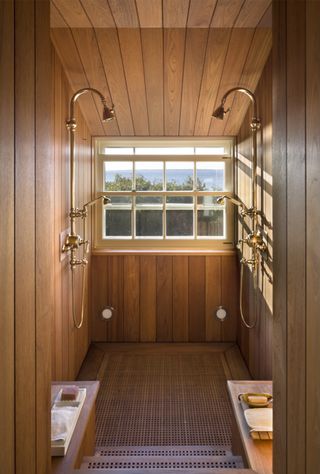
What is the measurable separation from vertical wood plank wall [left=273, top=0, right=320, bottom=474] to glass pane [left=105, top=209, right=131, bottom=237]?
8.47 ft

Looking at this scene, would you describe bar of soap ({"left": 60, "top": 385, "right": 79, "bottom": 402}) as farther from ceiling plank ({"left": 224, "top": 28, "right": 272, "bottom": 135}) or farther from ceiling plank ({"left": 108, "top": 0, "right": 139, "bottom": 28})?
ceiling plank ({"left": 224, "top": 28, "right": 272, "bottom": 135})

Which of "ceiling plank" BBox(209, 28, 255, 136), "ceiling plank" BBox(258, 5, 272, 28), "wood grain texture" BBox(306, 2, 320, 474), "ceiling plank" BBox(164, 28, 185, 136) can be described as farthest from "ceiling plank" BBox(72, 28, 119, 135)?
"wood grain texture" BBox(306, 2, 320, 474)

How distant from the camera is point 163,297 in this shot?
11.7ft

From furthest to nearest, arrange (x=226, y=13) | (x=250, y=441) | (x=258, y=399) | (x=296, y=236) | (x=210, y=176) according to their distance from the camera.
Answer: (x=210, y=176), (x=226, y=13), (x=258, y=399), (x=250, y=441), (x=296, y=236)

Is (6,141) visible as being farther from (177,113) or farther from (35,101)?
(177,113)

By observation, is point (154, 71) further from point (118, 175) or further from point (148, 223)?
point (148, 223)

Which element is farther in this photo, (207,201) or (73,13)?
(207,201)

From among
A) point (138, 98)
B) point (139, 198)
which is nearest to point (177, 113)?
point (138, 98)

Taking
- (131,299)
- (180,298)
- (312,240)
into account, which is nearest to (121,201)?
(131,299)

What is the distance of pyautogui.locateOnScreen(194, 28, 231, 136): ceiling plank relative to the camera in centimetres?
Result: 225

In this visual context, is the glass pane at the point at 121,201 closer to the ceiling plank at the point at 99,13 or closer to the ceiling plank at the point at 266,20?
the ceiling plank at the point at 99,13

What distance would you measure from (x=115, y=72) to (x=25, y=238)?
6.22ft

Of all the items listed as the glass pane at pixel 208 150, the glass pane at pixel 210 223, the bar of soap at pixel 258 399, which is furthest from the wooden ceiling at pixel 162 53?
the bar of soap at pixel 258 399

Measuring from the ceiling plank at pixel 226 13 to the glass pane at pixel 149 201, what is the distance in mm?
1711
